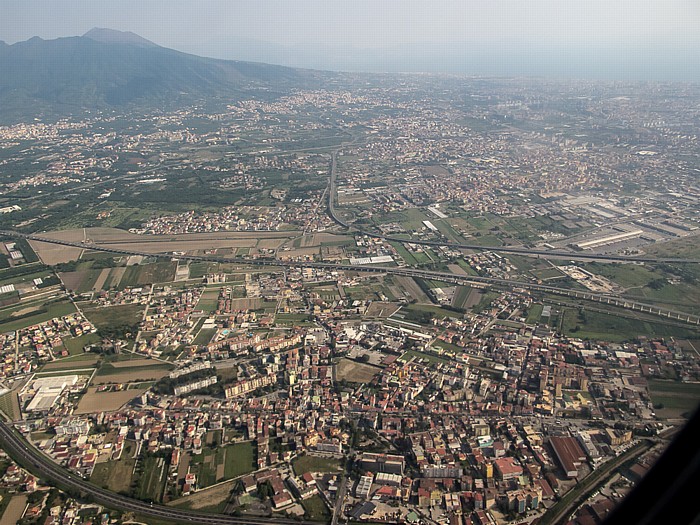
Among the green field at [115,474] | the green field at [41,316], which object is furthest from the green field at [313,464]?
the green field at [41,316]

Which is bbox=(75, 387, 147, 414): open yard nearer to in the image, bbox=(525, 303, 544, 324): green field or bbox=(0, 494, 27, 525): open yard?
bbox=(0, 494, 27, 525): open yard

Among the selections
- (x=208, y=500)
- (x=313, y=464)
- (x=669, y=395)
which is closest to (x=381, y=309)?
(x=313, y=464)

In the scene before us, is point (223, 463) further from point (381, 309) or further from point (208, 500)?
point (381, 309)

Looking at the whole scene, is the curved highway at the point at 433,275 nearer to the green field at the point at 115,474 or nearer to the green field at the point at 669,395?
the green field at the point at 669,395

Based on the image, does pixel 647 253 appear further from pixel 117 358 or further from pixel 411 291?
pixel 117 358

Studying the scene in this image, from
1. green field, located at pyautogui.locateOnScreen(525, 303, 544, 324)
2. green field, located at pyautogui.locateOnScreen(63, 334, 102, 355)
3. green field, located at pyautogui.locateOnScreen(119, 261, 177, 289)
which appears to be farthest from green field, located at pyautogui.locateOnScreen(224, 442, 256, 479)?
green field, located at pyautogui.locateOnScreen(119, 261, 177, 289)
